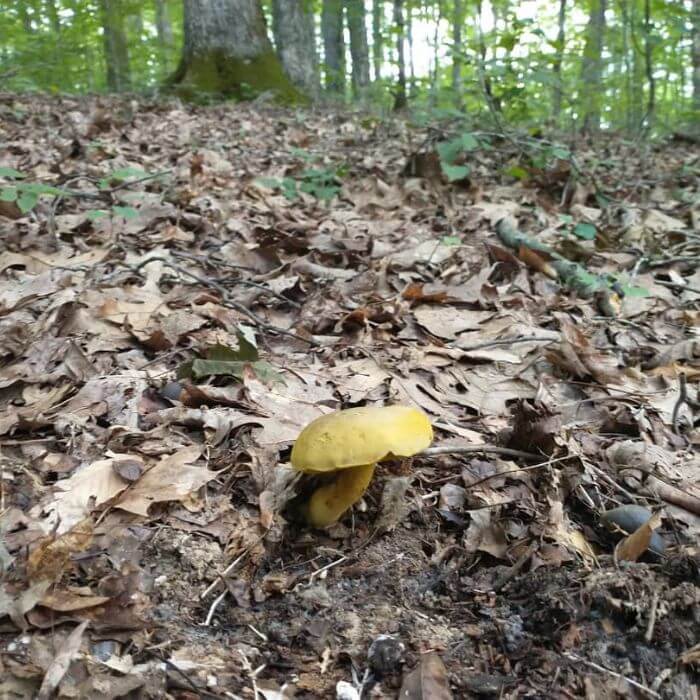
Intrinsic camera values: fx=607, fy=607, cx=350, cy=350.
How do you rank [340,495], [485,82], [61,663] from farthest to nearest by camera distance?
[485,82]
[340,495]
[61,663]

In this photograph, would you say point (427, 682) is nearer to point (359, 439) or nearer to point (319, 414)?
point (359, 439)

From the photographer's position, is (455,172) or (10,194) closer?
(10,194)

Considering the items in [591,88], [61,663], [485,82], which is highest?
[591,88]

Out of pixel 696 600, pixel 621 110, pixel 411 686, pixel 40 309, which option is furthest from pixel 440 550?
pixel 621 110

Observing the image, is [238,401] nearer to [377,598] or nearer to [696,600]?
[377,598]

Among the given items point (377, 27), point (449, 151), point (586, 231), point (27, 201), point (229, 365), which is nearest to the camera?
point (229, 365)

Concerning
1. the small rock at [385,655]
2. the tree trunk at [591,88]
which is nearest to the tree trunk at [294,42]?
the tree trunk at [591,88]

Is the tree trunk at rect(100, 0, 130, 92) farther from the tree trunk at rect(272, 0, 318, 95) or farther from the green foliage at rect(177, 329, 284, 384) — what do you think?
the green foliage at rect(177, 329, 284, 384)

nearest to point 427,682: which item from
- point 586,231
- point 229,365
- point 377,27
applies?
point 229,365
